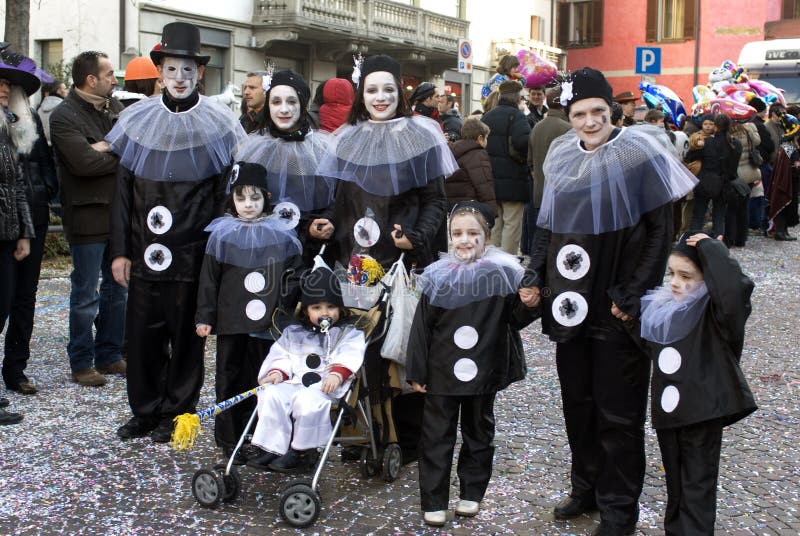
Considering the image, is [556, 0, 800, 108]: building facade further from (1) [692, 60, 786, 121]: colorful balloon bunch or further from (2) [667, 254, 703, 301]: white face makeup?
(2) [667, 254, 703, 301]: white face makeup

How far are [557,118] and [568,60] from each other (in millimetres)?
30090

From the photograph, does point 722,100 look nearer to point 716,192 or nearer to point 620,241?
point 716,192

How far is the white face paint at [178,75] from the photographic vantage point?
5.07 metres

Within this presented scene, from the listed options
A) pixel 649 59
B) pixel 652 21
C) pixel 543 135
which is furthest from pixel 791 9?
pixel 543 135

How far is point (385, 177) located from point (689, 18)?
112 ft

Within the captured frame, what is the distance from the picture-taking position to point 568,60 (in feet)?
126

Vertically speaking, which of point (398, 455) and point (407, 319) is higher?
point (407, 319)

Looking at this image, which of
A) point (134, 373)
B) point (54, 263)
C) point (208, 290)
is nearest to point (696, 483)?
point (208, 290)

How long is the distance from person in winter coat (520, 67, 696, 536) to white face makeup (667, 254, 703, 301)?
7.4 inches

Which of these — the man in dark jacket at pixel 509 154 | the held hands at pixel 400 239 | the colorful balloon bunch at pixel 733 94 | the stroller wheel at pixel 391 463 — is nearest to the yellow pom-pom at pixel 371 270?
the held hands at pixel 400 239

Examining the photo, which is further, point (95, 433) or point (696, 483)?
point (95, 433)

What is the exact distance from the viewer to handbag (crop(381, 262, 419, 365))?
14.6ft

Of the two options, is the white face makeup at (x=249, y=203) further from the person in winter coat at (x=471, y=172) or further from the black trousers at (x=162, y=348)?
the person in winter coat at (x=471, y=172)

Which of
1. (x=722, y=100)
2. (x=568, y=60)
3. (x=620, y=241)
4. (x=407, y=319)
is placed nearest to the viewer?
(x=620, y=241)
